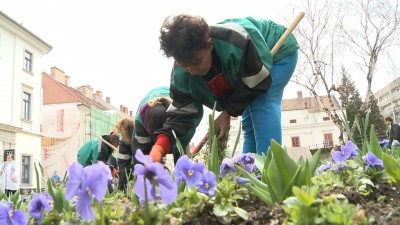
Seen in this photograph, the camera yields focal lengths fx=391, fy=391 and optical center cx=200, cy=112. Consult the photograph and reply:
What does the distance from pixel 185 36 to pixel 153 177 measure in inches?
47.5

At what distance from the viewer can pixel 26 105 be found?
781 inches

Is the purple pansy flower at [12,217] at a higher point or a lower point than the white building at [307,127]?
lower

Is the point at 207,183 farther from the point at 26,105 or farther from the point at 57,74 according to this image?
the point at 57,74

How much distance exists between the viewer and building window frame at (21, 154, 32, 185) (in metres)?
19.0

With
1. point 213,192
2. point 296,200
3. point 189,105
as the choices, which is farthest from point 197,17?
point 296,200

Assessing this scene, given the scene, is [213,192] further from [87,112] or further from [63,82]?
[63,82]

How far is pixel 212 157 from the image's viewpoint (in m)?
1.20

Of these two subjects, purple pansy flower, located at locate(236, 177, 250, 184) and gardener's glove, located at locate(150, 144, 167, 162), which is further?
gardener's glove, located at locate(150, 144, 167, 162)

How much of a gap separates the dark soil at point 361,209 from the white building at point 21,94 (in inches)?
736

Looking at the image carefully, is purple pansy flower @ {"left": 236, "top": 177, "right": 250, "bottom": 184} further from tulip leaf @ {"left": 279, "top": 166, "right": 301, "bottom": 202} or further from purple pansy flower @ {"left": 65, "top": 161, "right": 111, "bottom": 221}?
purple pansy flower @ {"left": 65, "top": 161, "right": 111, "bottom": 221}

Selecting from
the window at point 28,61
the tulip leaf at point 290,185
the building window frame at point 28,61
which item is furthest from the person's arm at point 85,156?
the window at point 28,61

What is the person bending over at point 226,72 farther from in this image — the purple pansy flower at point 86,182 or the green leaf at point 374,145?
the purple pansy flower at point 86,182

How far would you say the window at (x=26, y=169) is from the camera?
19.1 metres

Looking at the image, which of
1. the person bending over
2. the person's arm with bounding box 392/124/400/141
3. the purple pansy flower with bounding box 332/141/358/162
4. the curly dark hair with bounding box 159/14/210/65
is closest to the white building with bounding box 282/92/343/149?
the person's arm with bounding box 392/124/400/141
